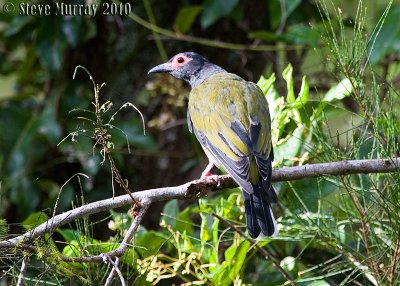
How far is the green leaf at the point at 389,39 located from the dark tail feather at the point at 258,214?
4.94ft

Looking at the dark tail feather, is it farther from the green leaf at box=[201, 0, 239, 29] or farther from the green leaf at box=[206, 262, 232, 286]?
the green leaf at box=[201, 0, 239, 29]

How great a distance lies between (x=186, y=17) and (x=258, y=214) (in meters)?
2.58

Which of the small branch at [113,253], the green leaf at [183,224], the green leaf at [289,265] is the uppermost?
the small branch at [113,253]

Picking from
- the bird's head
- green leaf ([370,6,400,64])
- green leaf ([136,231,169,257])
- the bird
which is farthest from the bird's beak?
green leaf ([136,231,169,257])

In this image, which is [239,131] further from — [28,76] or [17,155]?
[28,76]

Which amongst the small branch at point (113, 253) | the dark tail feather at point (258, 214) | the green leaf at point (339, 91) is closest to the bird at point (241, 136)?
the dark tail feather at point (258, 214)

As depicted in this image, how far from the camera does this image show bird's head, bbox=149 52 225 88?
17.4 ft

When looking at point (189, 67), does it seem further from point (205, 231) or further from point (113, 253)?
point (113, 253)

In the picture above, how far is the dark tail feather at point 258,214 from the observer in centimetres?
355

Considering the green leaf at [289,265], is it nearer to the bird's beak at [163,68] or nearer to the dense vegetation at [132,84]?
the dense vegetation at [132,84]

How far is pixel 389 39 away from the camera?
15.8 feet

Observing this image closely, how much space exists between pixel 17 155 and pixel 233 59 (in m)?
1.87

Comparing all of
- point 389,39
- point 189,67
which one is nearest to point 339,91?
point 389,39

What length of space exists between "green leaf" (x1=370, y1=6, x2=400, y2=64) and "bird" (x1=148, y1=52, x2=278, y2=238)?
0.85 metres
